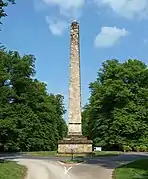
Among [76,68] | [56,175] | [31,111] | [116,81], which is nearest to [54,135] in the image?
[31,111]

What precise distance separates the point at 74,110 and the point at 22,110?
17.6 meters

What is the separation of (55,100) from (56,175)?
210 feet

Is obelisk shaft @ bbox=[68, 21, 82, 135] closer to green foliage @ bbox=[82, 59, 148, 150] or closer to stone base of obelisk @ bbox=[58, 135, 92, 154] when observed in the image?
stone base of obelisk @ bbox=[58, 135, 92, 154]

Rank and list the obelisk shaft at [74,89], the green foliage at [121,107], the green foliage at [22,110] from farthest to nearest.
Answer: the green foliage at [121,107] < the green foliage at [22,110] < the obelisk shaft at [74,89]

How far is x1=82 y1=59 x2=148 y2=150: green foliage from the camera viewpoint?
5566 cm

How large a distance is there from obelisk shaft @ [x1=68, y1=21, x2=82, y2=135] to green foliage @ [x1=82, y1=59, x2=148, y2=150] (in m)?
17.9

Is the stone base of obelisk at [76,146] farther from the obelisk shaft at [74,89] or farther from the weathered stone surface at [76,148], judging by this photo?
the obelisk shaft at [74,89]

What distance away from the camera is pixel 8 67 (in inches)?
2227

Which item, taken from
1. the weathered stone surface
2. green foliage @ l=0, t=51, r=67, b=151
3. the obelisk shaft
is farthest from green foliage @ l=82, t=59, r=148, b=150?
the weathered stone surface

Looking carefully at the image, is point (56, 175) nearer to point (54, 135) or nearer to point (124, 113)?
point (124, 113)

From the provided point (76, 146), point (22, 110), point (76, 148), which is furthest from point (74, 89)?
point (22, 110)

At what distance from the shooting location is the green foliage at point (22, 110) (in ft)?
171

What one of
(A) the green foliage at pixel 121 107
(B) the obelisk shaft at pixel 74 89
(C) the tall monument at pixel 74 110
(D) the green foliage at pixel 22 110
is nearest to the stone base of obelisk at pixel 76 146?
(C) the tall monument at pixel 74 110

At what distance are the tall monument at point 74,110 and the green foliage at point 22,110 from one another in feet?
40.1
